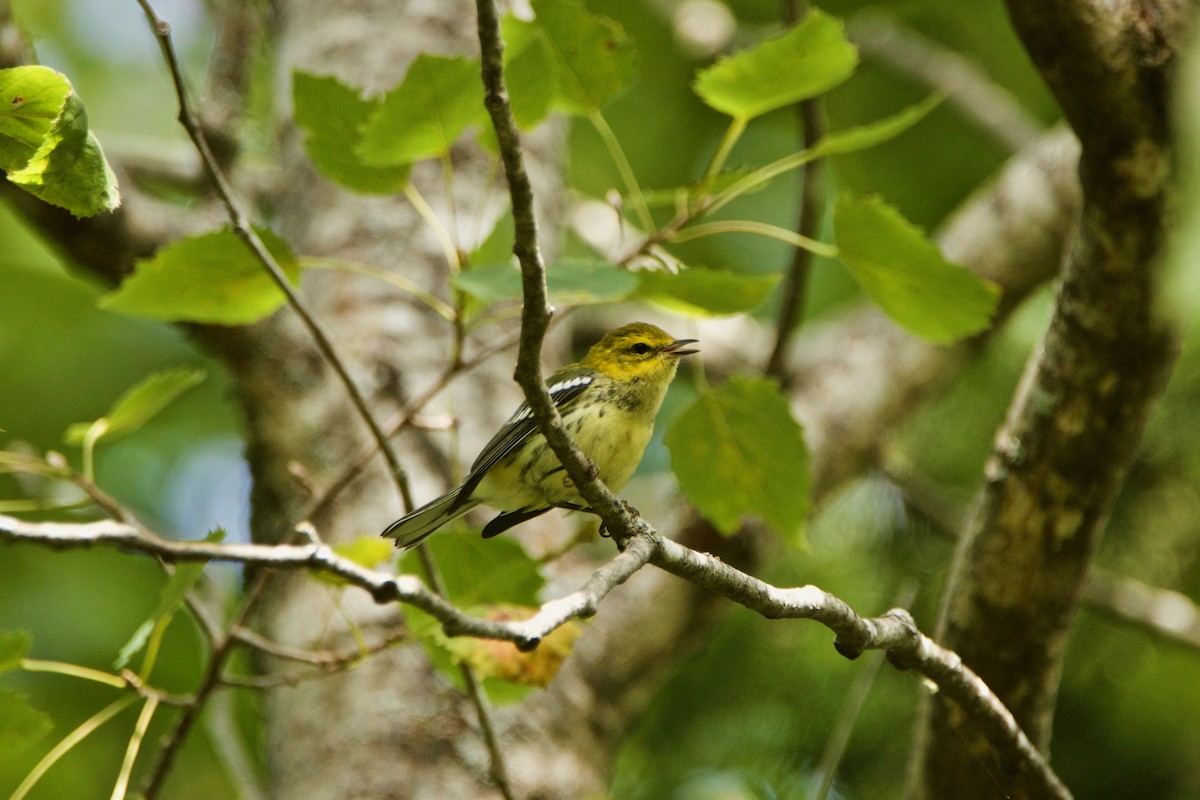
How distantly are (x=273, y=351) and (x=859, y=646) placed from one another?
2.06 m

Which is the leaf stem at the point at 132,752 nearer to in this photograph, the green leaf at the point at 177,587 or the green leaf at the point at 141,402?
the green leaf at the point at 177,587

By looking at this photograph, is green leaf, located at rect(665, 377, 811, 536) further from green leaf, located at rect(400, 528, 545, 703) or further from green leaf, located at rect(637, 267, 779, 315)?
green leaf, located at rect(400, 528, 545, 703)

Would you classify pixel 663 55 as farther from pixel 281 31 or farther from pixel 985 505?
pixel 985 505

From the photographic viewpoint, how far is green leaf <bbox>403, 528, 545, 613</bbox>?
222 centimetres

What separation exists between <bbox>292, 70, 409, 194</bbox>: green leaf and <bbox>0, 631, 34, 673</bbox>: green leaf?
1.06m

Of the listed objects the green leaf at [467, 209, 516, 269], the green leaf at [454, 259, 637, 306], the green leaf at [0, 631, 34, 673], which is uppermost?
the green leaf at [467, 209, 516, 269]

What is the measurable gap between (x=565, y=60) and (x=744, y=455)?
92cm

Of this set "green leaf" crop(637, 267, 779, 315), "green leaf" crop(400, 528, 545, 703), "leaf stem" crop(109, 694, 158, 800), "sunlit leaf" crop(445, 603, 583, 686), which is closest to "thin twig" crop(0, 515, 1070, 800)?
"sunlit leaf" crop(445, 603, 583, 686)

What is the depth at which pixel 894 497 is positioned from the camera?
14.8ft

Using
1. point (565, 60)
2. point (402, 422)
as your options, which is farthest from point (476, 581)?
point (565, 60)

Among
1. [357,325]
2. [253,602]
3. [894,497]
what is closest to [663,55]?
[894,497]

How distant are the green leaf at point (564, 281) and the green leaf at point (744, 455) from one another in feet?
1.88

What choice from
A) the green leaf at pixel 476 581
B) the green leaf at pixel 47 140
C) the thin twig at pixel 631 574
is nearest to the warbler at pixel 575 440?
the green leaf at pixel 476 581

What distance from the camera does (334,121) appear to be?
7.48 feet
